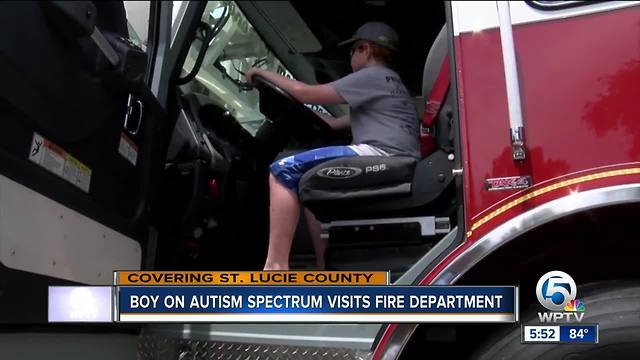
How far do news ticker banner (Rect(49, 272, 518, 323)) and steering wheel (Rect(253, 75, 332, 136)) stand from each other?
1.01m

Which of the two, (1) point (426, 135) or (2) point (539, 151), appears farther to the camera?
(1) point (426, 135)

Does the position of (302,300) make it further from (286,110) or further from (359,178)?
(286,110)

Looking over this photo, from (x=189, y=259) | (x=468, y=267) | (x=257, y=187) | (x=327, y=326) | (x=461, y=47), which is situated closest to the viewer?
(x=468, y=267)

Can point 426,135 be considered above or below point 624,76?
above

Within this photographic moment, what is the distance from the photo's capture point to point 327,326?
186 cm

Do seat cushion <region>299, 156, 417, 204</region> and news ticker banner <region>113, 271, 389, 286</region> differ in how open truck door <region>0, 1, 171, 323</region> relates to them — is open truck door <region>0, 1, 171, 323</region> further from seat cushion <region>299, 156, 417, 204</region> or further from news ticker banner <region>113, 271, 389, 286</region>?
seat cushion <region>299, 156, 417, 204</region>

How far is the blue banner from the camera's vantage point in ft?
5.25

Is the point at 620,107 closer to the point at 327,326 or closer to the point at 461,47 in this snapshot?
the point at 461,47

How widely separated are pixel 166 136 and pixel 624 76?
1.61 metres

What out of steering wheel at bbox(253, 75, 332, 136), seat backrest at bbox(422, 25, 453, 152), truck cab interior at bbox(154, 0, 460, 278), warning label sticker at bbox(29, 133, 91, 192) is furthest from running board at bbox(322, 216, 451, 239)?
warning label sticker at bbox(29, 133, 91, 192)

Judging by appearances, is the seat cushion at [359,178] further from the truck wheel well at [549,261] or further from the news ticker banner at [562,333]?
the news ticker banner at [562,333]

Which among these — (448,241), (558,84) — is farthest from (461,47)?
(448,241)

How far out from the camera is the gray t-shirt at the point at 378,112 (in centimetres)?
230

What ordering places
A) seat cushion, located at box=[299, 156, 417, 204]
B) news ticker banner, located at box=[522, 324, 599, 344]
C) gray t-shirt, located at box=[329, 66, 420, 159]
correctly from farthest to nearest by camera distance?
gray t-shirt, located at box=[329, 66, 420, 159]
seat cushion, located at box=[299, 156, 417, 204]
news ticker banner, located at box=[522, 324, 599, 344]
